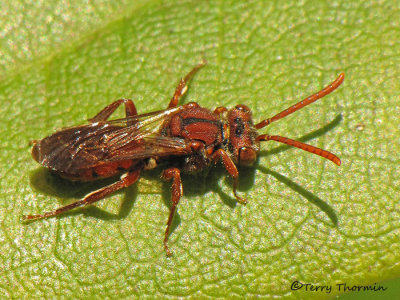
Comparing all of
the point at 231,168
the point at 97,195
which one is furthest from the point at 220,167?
the point at 97,195

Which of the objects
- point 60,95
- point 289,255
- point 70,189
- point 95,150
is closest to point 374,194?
point 289,255

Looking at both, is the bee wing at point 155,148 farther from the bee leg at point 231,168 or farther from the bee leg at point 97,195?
the bee leg at point 231,168

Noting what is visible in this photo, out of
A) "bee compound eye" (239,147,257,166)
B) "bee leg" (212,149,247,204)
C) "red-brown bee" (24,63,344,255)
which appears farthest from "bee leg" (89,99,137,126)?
"bee compound eye" (239,147,257,166)

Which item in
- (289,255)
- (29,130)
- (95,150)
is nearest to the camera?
(289,255)

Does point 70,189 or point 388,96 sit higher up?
point 388,96

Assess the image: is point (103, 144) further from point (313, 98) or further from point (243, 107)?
point (313, 98)

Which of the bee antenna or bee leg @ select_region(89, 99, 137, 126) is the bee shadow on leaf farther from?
the bee antenna

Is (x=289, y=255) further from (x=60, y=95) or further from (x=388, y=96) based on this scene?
(x=60, y=95)
